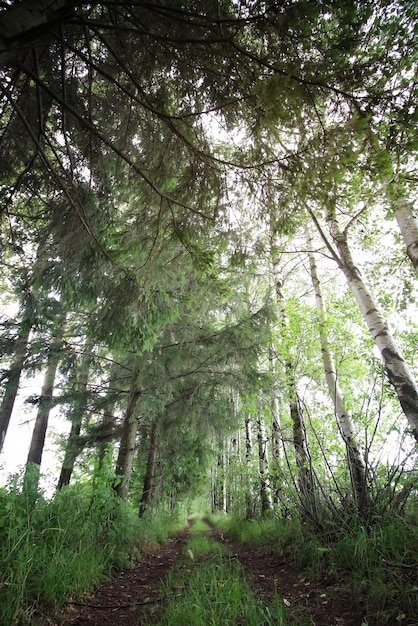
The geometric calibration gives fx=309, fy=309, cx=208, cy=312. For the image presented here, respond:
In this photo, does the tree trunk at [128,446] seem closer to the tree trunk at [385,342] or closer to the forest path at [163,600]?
the forest path at [163,600]

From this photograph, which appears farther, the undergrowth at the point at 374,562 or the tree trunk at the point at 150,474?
the tree trunk at the point at 150,474

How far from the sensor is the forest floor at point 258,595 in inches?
97.4

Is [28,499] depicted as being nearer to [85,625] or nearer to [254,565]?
[85,625]

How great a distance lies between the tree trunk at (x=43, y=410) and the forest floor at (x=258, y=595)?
1.31m

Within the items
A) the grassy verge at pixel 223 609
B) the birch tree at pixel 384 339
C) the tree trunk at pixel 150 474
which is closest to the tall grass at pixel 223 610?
the grassy verge at pixel 223 609

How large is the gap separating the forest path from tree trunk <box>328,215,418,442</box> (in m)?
1.88

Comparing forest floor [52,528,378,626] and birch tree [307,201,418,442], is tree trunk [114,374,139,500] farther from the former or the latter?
birch tree [307,201,418,442]

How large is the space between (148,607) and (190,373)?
409cm

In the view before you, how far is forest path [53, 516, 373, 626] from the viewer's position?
2.48 m

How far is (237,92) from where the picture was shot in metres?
2.98

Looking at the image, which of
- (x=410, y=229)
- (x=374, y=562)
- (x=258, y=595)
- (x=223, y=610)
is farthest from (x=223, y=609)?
(x=410, y=229)

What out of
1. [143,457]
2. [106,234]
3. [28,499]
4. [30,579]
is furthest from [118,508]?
[143,457]

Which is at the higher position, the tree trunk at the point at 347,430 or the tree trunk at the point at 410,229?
the tree trunk at the point at 410,229

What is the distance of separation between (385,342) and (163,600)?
4.06m
